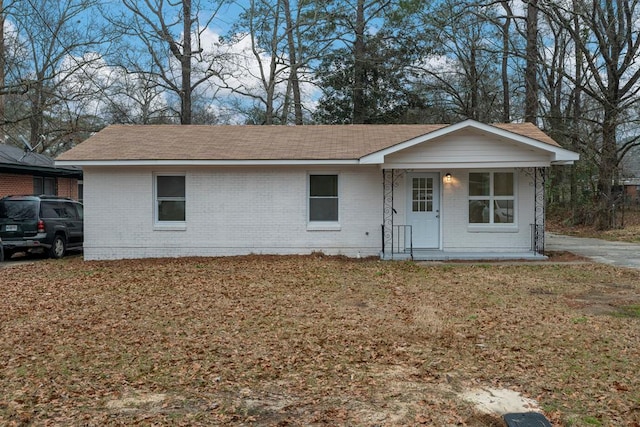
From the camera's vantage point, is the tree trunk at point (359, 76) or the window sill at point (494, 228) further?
the tree trunk at point (359, 76)

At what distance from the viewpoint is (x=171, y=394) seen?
4309mm

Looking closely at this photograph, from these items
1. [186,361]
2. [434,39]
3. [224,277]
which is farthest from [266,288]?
[434,39]

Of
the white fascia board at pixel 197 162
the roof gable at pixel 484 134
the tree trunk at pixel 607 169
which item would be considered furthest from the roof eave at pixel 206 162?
the tree trunk at pixel 607 169

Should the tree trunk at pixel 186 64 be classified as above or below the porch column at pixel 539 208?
above

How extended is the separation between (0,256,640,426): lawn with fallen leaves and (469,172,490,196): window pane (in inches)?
135

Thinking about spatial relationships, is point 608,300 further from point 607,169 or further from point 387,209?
point 607,169

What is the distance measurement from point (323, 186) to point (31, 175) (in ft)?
45.3

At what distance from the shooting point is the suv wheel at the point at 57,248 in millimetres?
13930

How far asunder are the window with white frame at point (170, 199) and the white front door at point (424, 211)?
6.02m

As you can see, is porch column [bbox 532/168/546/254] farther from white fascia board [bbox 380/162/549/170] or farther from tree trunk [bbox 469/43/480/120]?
tree trunk [bbox 469/43/480/120]

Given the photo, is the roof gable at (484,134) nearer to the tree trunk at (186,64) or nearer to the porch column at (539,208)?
the porch column at (539,208)

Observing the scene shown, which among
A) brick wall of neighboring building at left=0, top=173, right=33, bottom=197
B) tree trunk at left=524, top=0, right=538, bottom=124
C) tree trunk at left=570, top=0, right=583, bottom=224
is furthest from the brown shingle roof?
tree trunk at left=524, top=0, right=538, bottom=124

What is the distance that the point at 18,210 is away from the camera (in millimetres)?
13312

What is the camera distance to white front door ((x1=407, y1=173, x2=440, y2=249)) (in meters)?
13.0
